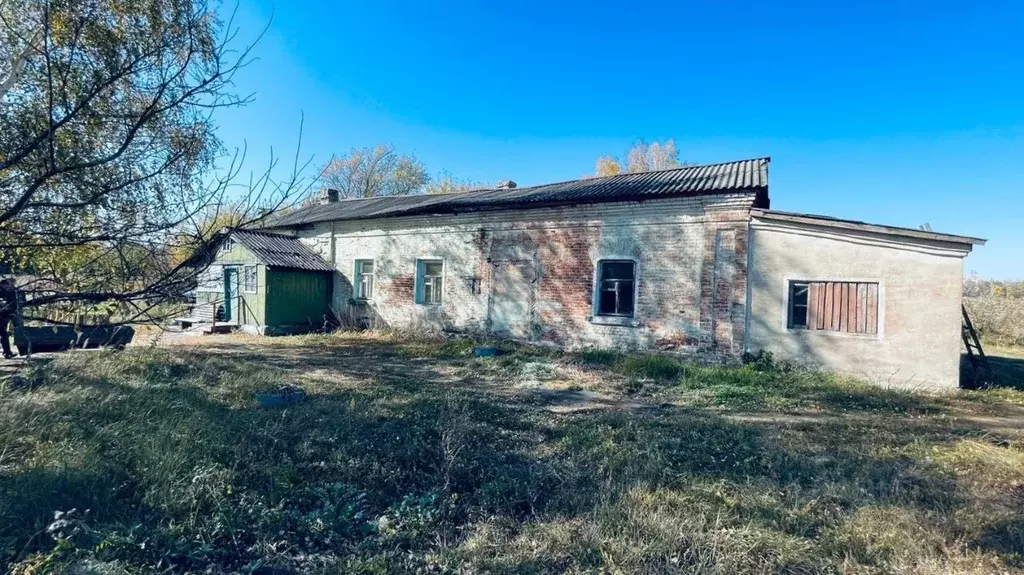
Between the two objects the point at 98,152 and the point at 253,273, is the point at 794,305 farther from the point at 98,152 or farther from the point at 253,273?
the point at 253,273

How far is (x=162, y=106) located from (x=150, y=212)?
2.72 ft

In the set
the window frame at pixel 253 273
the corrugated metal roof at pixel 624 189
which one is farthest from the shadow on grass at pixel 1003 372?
the window frame at pixel 253 273

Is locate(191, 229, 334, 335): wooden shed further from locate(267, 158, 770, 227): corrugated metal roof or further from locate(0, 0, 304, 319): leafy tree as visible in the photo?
locate(0, 0, 304, 319): leafy tree

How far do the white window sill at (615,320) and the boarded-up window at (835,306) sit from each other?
3.19 meters

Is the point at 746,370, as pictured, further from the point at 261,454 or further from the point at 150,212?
the point at 150,212

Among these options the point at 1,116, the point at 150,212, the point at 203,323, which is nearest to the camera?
the point at 1,116

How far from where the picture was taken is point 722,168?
12.0 metres

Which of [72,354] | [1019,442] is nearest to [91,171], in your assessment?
[72,354]

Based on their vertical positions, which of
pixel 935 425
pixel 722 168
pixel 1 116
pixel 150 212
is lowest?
pixel 935 425

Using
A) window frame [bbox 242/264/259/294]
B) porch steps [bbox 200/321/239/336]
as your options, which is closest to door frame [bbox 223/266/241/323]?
porch steps [bbox 200/321/239/336]

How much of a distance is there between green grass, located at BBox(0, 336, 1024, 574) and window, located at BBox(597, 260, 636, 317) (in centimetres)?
462

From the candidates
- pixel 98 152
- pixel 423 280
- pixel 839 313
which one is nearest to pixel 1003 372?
pixel 839 313

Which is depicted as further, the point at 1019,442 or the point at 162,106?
the point at 1019,442

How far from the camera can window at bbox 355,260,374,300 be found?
15.4 meters
